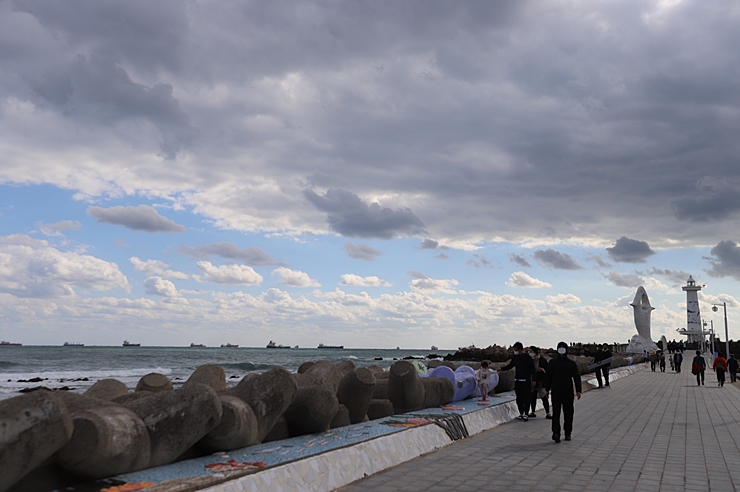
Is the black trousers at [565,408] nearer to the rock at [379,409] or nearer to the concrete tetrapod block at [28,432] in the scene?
the rock at [379,409]

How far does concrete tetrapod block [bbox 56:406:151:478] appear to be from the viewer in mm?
4703

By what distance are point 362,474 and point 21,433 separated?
3.36m

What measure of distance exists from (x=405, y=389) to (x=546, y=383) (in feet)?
9.60

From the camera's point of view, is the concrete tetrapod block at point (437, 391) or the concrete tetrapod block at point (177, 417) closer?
the concrete tetrapod block at point (177, 417)

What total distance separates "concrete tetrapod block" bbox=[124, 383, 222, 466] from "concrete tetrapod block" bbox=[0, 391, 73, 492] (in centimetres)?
106

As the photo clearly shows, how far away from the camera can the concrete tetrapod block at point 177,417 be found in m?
5.46

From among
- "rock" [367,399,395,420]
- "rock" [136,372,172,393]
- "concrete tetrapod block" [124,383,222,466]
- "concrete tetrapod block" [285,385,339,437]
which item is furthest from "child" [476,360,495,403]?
"concrete tetrapod block" [124,383,222,466]

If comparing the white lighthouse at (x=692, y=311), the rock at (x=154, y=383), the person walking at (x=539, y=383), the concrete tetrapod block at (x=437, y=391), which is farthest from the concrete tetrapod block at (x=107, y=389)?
the white lighthouse at (x=692, y=311)

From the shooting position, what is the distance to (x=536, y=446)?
344 inches

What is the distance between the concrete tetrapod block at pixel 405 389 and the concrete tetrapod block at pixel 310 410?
3.09 m

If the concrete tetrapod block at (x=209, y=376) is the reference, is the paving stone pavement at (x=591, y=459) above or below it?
below

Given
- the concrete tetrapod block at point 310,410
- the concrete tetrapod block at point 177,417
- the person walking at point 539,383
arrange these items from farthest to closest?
the person walking at point 539,383
the concrete tetrapod block at point 310,410
the concrete tetrapod block at point 177,417

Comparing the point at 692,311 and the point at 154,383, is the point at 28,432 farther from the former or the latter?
the point at 692,311

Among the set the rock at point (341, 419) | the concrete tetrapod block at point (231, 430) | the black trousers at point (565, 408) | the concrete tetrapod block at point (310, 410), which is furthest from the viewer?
the black trousers at point (565, 408)
